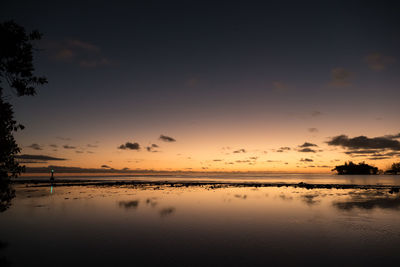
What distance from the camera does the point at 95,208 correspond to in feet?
114

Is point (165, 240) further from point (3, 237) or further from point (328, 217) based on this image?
point (328, 217)

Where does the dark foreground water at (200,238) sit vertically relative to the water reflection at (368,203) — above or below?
below

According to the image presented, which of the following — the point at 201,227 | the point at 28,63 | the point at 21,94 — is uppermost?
the point at 28,63

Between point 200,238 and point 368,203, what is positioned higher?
point 368,203

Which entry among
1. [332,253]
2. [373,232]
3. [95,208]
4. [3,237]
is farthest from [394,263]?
[95,208]

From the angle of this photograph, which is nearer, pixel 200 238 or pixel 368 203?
pixel 200 238

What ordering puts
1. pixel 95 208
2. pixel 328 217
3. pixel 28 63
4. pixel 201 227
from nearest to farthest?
pixel 28 63 → pixel 201 227 → pixel 328 217 → pixel 95 208

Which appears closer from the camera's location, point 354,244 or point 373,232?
point 354,244

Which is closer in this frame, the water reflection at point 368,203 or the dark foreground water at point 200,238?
the dark foreground water at point 200,238

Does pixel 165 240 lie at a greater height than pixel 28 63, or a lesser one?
lesser

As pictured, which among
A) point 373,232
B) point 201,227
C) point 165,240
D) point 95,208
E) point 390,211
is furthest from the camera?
point 95,208

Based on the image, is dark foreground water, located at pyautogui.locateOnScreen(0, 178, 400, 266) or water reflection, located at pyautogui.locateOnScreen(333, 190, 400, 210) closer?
dark foreground water, located at pyautogui.locateOnScreen(0, 178, 400, 266)

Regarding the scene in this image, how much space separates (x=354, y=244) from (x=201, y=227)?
41.4 feet

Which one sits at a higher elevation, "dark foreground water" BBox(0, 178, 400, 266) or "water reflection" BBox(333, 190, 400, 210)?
"water reflection" BBox(333, 190, 400, 210)
